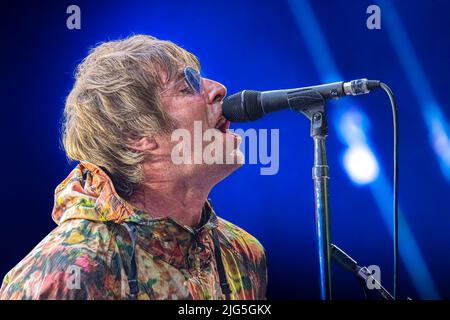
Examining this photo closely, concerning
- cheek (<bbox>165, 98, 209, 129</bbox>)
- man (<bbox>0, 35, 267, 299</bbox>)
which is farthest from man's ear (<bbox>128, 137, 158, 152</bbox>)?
cheek (<bbox>165, 98, 209, 129</bbox>)

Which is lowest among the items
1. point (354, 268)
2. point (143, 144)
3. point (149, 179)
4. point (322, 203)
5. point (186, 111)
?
point (354, 268)

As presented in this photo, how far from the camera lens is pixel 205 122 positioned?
6.29 ft

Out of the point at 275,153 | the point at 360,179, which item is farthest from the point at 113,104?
the point at 360,179

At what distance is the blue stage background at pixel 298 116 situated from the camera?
2.17m

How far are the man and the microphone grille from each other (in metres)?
0.23

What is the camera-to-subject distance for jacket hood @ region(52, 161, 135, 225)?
1778mm

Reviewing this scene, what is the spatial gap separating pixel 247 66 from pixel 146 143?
22.6 inches

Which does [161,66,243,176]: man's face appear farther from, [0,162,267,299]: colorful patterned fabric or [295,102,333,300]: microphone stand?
[295,102,333,300]: microphone stand

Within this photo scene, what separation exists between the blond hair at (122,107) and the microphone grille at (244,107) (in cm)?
37

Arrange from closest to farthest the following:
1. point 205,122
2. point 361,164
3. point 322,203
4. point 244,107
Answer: point 322,203 → point 244,107 → point 205,122 → point 361,164

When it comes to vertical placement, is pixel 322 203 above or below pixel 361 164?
below

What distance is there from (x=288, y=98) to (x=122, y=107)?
0.70 m

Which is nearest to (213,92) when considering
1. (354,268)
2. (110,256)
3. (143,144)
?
(143,144)

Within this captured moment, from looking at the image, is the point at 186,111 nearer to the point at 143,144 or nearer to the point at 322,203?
the point at 143,144
